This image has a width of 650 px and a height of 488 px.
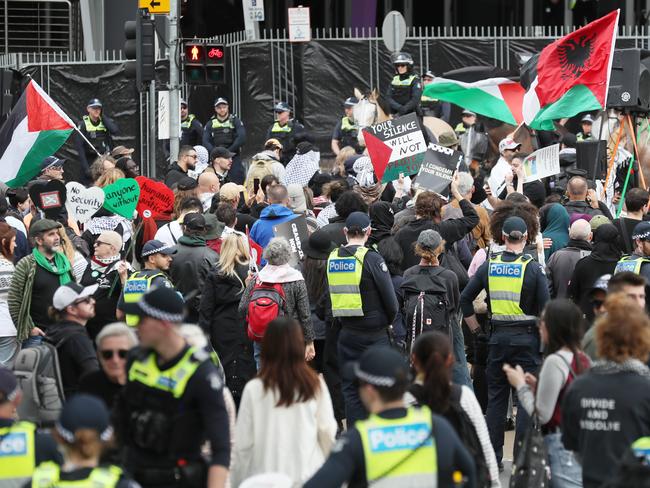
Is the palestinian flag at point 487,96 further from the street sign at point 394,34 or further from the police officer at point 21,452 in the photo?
the police officer at point 21,452

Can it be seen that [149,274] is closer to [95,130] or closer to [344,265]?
[344,265]

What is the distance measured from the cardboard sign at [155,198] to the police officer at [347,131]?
928cm

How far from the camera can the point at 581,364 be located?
23.9 ft

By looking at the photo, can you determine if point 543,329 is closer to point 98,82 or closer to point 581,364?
point 581,364

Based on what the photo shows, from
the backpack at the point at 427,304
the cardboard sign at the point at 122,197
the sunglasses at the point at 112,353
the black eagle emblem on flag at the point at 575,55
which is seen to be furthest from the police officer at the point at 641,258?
the black eagle emblem on flag at the point at 575,55

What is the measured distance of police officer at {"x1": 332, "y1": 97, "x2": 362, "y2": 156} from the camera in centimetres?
2269

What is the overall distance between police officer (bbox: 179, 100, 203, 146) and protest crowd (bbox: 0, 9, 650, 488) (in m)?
4.88

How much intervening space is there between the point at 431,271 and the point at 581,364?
352cm

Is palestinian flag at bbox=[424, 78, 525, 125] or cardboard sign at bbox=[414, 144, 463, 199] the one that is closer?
cardboard sign at bbox=[414, 144, 463, 199]

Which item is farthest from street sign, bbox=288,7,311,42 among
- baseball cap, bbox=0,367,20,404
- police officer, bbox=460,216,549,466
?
baseball cap, bbox=0,367,20,404

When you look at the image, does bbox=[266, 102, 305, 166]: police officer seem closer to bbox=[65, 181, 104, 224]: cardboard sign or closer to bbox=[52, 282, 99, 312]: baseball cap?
bbox=[65, 181, 104, 224]: cardboard sign

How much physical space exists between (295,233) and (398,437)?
666cm

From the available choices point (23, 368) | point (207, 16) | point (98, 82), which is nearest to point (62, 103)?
point (98, 82)

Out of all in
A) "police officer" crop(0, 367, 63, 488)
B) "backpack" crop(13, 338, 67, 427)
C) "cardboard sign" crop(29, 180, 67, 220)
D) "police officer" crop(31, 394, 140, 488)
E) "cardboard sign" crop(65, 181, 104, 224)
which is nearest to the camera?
"police officer" crop(31, 394, 140, 488)
